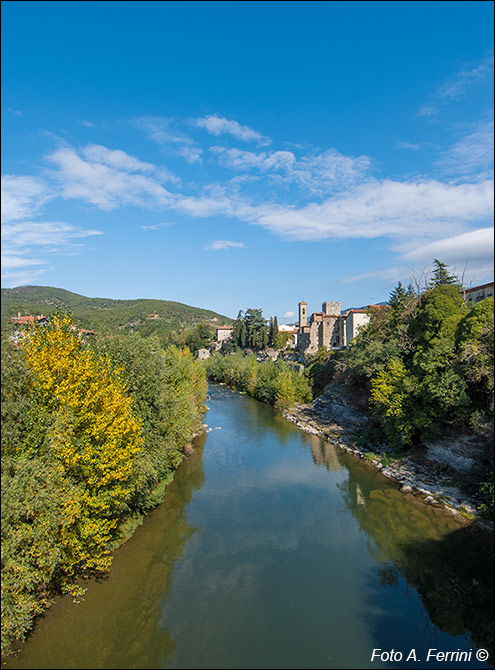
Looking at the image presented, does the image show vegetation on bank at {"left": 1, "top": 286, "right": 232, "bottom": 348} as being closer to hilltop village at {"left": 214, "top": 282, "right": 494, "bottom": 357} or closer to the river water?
hilltop village at {"left": 214, "top": 282, "right": 494, "bottom": 357}

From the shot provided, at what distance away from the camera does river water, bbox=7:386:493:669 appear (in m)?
9.62

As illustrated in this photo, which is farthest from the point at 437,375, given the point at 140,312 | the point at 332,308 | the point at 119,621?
the point at 140,312

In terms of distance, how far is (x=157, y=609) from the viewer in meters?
11.0

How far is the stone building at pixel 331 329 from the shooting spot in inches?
1812

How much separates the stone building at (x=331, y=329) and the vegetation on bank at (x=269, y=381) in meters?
7.66

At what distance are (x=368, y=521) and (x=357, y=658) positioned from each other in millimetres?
7691

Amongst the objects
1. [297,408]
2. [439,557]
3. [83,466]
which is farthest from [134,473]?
[297,408]

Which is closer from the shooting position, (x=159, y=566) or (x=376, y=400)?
(x=159, y=566)

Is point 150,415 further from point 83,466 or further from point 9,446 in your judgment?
point 9,446

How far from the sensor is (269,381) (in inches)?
1826

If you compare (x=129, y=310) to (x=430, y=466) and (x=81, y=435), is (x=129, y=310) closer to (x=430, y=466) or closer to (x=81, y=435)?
(x=430, y=466)

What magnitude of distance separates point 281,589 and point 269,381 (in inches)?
1357

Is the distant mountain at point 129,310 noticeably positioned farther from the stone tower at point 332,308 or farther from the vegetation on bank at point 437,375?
the vegetation on bank at point 437,375

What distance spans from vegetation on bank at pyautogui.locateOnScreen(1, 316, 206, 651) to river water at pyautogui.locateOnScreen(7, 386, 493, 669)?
42.7 inches
